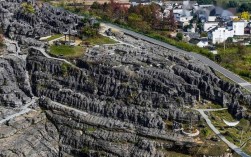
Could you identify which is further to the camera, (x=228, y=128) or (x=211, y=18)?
(x=211, y=18)

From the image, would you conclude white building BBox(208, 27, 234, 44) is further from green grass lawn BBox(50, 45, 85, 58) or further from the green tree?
the green tree

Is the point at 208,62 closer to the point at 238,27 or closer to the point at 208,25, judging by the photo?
the point at 238,27

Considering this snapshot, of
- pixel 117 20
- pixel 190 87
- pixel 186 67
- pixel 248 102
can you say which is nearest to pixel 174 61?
pixel 186 67

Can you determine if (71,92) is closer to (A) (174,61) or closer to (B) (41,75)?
(B) (41,75)

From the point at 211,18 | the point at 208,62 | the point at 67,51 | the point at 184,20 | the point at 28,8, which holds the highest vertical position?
the point at 28,8

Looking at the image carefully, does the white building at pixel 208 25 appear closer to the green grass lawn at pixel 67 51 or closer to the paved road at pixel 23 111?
the green grass lawn at pixel 67 51

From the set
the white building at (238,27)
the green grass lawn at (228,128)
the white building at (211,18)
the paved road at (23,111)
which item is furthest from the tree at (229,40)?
the paved road at (23,111)

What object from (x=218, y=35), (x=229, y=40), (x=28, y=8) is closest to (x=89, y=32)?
(x=28, y=8)
